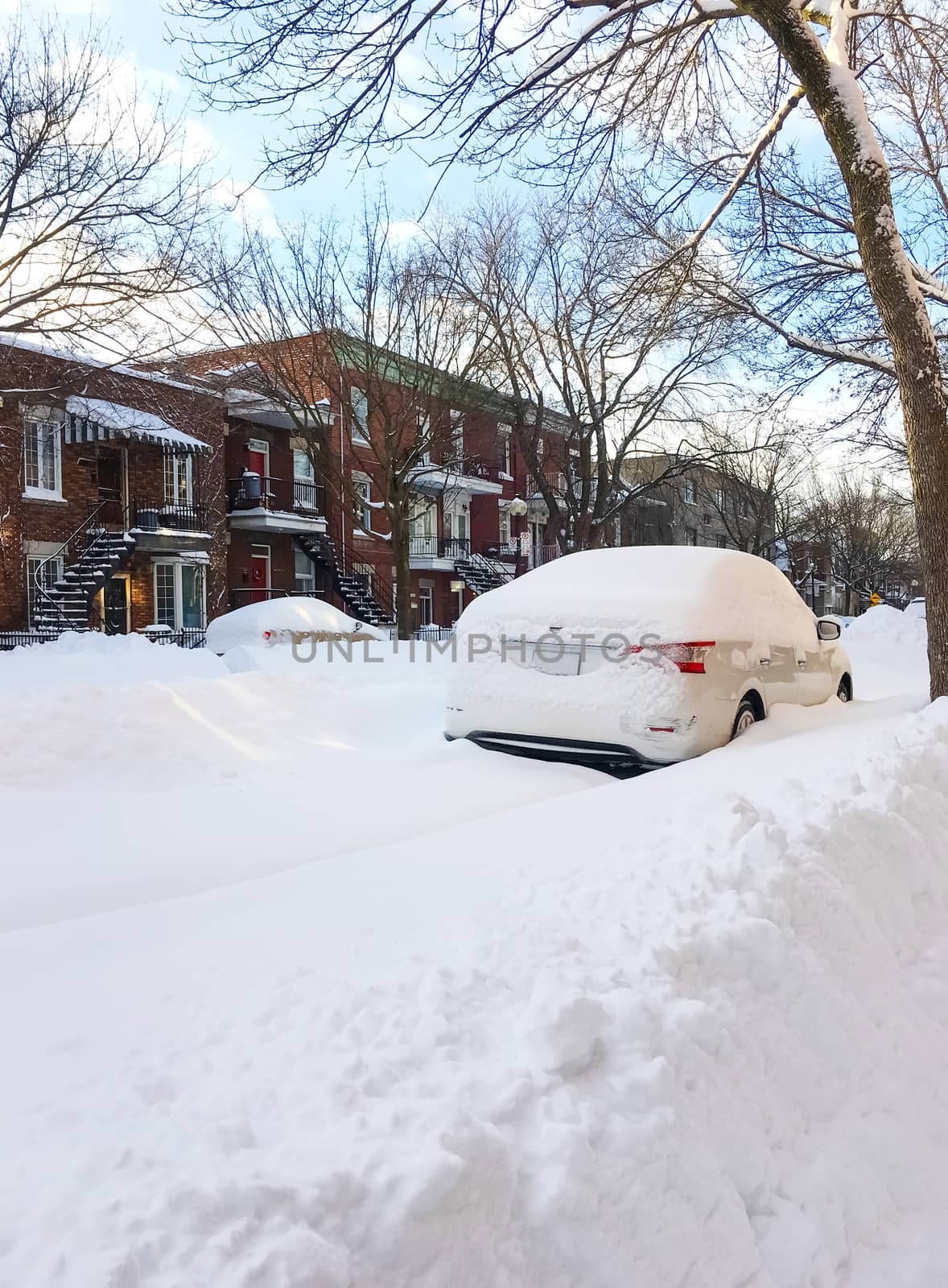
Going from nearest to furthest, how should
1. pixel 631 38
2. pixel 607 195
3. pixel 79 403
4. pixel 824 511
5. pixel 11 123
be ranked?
pixel 631 38 < pixel 607 195 < pixel 11 123 < pixel 79 403 < pixel 824 511

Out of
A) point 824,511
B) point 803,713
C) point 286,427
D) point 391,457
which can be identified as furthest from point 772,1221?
point 824,511

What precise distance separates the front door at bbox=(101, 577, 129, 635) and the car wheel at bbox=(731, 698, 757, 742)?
20.6 meters

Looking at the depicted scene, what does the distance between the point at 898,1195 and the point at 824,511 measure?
4850 centimetres

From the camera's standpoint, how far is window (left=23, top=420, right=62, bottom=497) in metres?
22.4

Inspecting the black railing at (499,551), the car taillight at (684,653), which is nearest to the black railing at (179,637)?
the black railing at (499,551)

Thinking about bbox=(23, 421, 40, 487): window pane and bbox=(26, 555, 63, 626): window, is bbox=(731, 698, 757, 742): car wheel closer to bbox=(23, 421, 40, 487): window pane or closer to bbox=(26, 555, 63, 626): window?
bbox=(26, 555, 63, 626): window

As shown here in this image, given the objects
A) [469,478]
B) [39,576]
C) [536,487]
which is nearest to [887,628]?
[536,487]

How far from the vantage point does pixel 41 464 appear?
23.0 meters

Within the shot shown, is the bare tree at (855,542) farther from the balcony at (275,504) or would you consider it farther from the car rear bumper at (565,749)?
the car rear bumper at (565,749)

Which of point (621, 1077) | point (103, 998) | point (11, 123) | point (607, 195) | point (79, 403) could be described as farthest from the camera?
point (79, 403)

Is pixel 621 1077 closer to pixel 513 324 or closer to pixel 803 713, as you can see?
pixel 803 713

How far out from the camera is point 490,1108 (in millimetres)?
1887

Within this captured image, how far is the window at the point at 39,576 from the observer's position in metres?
21.9

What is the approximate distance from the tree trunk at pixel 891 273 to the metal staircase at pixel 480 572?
2834 cm
